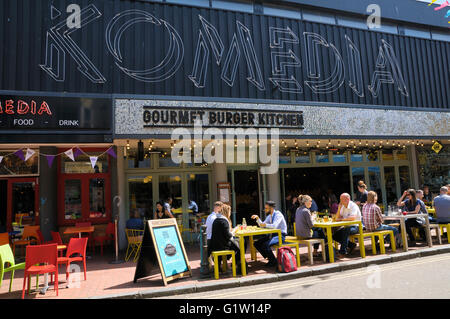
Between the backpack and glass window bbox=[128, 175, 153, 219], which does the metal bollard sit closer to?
the backpack

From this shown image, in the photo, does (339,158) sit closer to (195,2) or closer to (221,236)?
(195,2)

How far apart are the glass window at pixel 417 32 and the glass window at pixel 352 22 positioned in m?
2.36

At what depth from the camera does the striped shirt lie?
325 inches

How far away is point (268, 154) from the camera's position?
1348 centimetres

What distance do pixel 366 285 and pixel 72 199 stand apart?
31.4 ft

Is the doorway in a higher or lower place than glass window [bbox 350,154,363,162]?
lower

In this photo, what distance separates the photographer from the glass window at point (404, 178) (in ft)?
51.4

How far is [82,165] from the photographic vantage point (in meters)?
11.5

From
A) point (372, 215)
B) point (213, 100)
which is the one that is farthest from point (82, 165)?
point (372, 215)

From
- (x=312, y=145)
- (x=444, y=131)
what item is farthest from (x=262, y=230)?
(x=444, y=131)

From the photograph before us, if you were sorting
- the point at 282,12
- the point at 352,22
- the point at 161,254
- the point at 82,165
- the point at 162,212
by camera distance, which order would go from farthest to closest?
1. the point at 352,22
2. the point at 282,12
3. the point at 82,165
4. the point at 162,212
5. the point at 161,254

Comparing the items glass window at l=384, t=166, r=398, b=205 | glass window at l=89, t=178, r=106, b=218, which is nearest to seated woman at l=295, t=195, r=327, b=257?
glass window at l=89, t=178, r=106, b=218

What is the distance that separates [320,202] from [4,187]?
11827 millimetres

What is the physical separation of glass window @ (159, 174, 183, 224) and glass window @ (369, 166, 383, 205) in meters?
8.85
